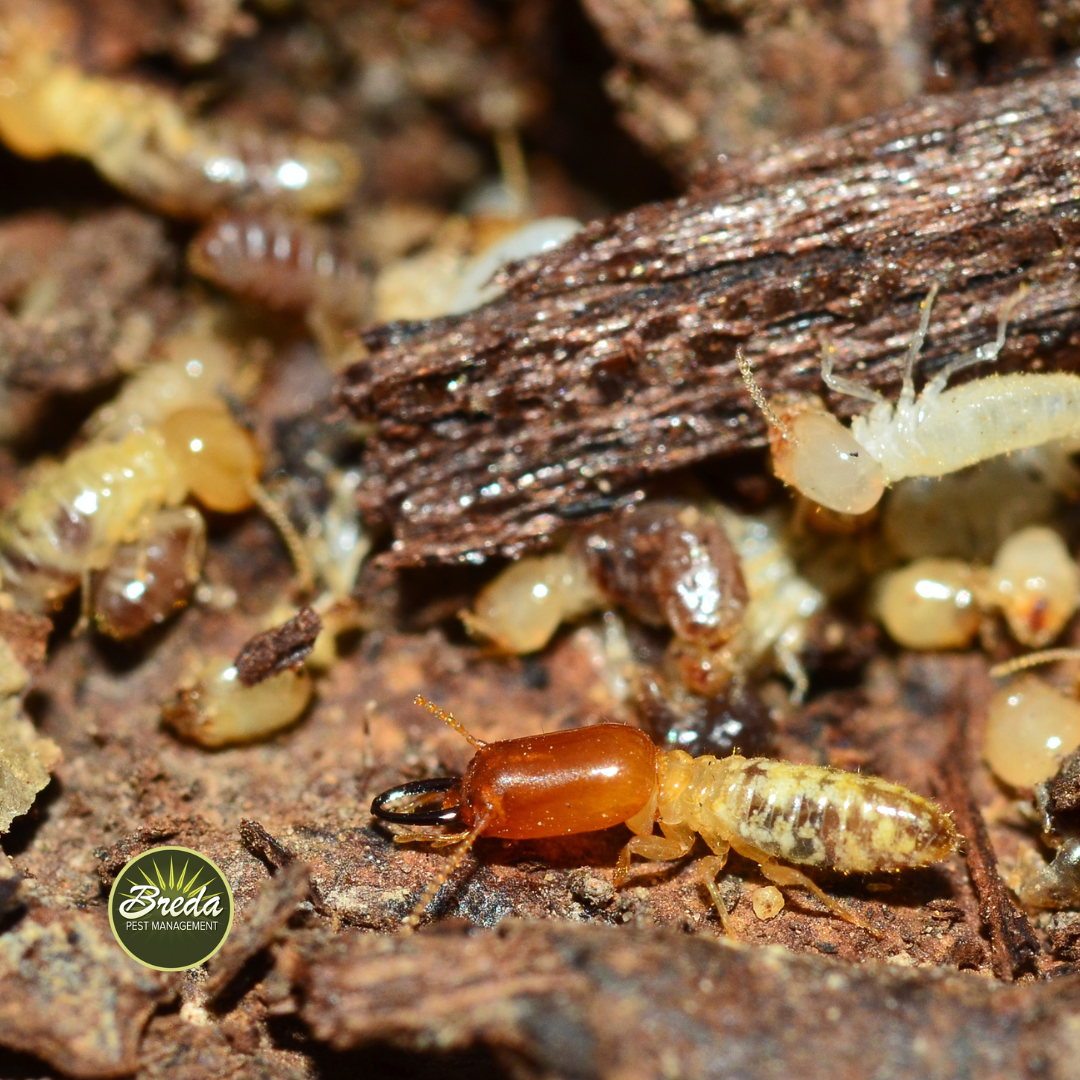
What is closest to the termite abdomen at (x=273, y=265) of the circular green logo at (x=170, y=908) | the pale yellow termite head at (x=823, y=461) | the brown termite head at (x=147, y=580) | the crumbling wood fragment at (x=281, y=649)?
the brown termite head at (x=147, y=580)

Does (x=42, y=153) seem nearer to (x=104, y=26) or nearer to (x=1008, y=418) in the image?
(x=104, y=26)

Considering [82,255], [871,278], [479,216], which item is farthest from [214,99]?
[871,278]

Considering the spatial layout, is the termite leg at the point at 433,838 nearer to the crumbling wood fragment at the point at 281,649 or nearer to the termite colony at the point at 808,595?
the termite colony at the point at 808,595

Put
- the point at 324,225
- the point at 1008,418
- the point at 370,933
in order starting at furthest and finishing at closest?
the point at 324,225, the point at 1008,418, the point at 370,933

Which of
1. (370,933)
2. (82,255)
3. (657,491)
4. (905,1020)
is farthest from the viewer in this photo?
(82,255)

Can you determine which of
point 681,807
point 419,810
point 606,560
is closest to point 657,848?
point 681,807

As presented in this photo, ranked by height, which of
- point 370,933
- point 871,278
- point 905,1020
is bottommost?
point 370,933
